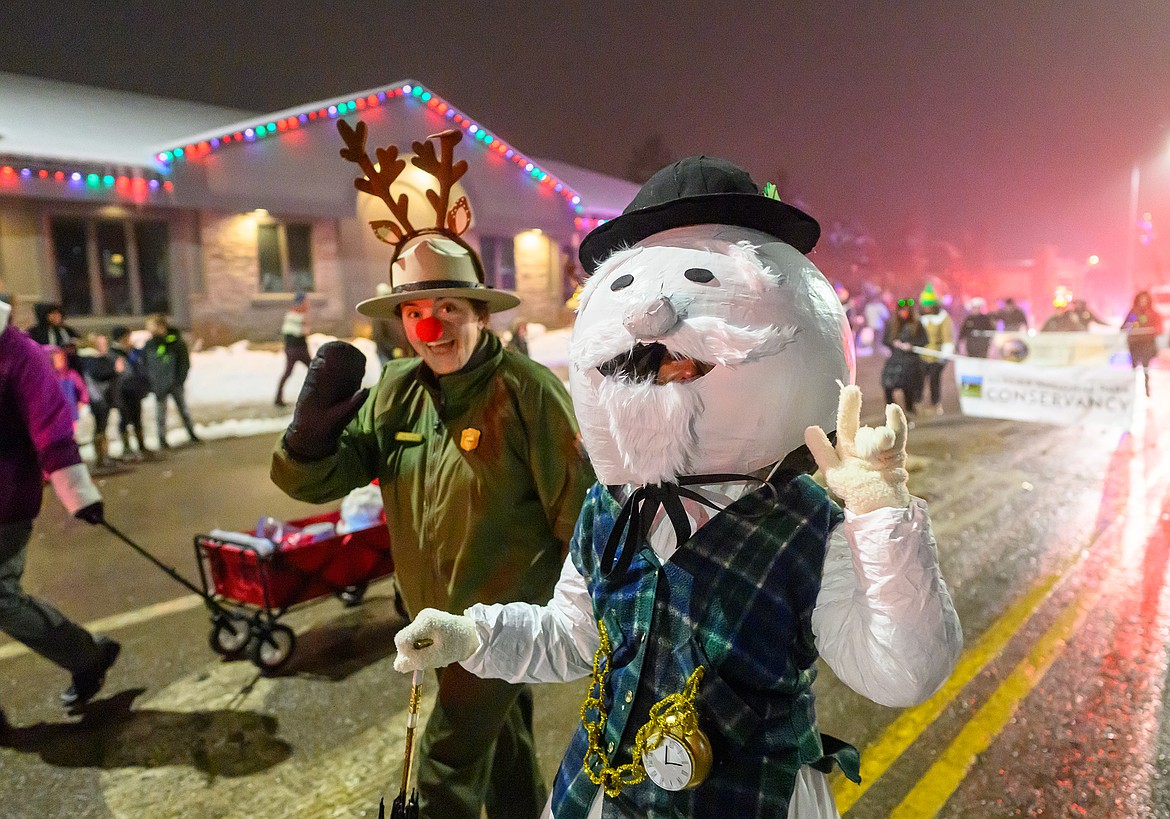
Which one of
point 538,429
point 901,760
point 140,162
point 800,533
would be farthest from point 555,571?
point 140,162

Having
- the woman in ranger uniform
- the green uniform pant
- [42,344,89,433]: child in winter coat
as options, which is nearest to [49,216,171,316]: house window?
[42,344,89,433]: child in winter coat

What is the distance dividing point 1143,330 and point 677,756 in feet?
38.2

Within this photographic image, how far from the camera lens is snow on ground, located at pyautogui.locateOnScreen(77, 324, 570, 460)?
10.8 m

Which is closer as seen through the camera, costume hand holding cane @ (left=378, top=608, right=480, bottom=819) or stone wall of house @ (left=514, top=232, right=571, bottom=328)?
costume hand holding cane @ (left=378, top=608, right=480, bottom=819)

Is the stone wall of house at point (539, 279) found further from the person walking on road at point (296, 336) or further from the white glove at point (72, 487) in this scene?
the white glove at point (72, 487)

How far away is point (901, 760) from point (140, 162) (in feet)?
43.2

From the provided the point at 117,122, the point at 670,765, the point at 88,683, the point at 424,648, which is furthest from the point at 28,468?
the point at 117,122

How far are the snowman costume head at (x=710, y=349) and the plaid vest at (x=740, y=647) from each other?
127mm

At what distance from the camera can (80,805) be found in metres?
2.87

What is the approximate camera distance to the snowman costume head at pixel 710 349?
131 cm

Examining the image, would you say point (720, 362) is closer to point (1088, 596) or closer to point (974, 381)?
point (1088, 596)

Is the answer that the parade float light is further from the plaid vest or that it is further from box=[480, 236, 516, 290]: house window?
the plaid vest

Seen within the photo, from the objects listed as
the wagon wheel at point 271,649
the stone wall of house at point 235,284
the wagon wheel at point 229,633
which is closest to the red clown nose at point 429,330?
the wagon wheel at point 271,649

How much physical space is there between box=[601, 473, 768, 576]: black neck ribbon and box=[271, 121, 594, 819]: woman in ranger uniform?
0.82 meters
